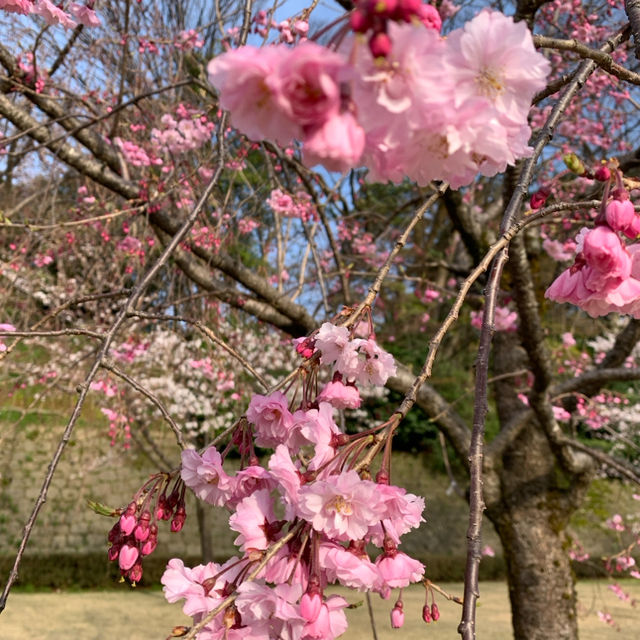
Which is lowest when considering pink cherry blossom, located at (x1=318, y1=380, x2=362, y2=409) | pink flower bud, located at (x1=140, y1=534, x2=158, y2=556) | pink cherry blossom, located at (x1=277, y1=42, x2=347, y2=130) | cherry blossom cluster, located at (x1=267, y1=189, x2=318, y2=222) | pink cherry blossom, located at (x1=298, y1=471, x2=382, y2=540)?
pink flower bud, located at (x1=140, y1=534, x2=158, y2=556)

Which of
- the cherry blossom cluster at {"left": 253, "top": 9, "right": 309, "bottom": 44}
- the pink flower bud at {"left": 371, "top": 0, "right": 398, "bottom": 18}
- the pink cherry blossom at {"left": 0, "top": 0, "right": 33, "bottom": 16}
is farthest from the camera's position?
the cherry blossom cluster at {"left": 253, "top": 9, "right": 309, "bottom": 44}

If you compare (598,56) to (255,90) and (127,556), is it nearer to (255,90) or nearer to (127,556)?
(255,90)

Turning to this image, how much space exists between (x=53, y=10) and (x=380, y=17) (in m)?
1.52

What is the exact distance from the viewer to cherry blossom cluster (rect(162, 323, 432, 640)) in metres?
0.59

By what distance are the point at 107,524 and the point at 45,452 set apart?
4.02ft

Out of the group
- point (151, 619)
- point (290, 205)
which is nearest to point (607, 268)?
point (290, 205)

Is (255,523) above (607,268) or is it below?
below

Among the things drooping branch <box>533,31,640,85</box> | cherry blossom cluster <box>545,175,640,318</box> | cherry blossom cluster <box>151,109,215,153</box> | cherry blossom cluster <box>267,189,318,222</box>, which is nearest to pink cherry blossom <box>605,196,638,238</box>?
cherry blossom cluster <box>545,175,640,318</box>

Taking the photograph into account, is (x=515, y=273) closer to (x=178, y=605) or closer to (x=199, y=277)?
(x=199, y=277)

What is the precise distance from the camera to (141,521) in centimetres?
84

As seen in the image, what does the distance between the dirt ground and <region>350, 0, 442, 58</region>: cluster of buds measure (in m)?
5.12

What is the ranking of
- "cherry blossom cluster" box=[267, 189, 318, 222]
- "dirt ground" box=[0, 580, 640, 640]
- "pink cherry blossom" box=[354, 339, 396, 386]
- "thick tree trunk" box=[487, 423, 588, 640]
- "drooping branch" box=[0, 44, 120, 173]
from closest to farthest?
"pink cherry blossom" box=[354, 339, 396, 386], "drooping branch" box=[0, 44, 120, 173], "thick tree trunk" box=[487, 423, 588, 640], "cherry blossom cluster" box=[267, 189, 318, 222], "dirt ground" box=[0, 580, 640, 640]

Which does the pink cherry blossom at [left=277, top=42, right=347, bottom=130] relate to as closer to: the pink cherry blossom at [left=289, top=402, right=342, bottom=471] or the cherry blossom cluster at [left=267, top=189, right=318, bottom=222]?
the pink cherry blossom at [left=289, top=402, right=342, bottom=471]

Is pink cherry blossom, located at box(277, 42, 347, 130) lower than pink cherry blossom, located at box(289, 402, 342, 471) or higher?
higher
